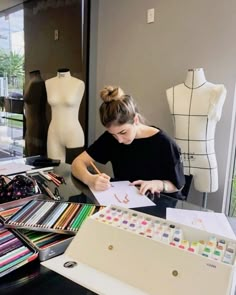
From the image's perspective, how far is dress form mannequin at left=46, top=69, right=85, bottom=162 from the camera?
246 cm

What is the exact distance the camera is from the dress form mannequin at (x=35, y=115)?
2.97m

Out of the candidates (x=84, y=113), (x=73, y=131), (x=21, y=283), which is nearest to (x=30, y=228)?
(x=21, y=283)

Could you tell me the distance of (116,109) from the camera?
139 cm

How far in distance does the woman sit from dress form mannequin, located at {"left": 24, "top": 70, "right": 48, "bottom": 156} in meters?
1.52

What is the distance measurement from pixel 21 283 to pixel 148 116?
2020 mm

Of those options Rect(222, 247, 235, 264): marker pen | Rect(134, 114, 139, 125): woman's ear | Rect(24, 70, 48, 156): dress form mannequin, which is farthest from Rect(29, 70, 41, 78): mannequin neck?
Rect(222, 247, 235, 264): marker pen

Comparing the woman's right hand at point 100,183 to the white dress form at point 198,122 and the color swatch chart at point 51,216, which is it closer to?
the color swatch chart at point 51,216

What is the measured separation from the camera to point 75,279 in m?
0.64

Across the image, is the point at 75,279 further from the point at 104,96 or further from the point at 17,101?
the point at 17,101

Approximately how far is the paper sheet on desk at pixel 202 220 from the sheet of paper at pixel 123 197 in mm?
124

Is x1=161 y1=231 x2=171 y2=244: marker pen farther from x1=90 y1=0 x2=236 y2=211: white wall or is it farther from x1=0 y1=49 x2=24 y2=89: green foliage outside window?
x1=0 y1=49 x2=24 y2=89: green foliage outside window

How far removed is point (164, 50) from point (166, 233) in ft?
6.27

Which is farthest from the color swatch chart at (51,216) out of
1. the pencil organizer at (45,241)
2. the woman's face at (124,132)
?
the woman's face at (124,132)

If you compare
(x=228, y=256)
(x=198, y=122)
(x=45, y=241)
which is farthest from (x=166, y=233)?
(x=198, y=122)
